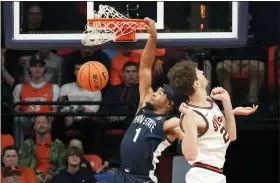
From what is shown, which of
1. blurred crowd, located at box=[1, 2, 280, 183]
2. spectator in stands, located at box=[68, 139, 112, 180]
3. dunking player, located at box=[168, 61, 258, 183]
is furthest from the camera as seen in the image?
blurred crowd, located at box=[1, 2, 280, 183]

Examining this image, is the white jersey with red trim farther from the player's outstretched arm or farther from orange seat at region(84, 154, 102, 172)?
orange seat at region(84, 154, 102, 172)

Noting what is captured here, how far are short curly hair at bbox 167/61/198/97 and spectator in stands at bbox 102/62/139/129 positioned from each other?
3059mm

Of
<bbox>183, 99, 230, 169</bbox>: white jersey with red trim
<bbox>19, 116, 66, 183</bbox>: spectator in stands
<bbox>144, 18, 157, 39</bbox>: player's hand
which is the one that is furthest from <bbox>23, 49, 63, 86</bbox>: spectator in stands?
<bbox>183, 99, 230, 169</bbox>: white jersey with red trim

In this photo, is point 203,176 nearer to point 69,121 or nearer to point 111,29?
point 111,29

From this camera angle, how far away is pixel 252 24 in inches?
435

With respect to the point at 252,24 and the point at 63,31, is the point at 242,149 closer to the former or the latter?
the point at 252,24

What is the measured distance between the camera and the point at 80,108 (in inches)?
420

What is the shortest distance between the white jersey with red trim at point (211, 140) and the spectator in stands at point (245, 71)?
3.34m

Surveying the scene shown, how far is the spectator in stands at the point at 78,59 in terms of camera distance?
10.7 metres

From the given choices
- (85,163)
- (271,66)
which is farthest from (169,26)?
(271,66)

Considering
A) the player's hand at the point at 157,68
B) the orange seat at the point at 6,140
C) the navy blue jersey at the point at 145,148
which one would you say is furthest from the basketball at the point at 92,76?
the orange seat at the point at 6,140

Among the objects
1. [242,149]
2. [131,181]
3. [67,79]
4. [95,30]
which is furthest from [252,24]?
[131,181]

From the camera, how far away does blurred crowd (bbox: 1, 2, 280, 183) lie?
1043 centimetres

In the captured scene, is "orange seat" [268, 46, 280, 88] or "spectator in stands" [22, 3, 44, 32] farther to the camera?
"orange seat" [268, 46, 280, 88]
